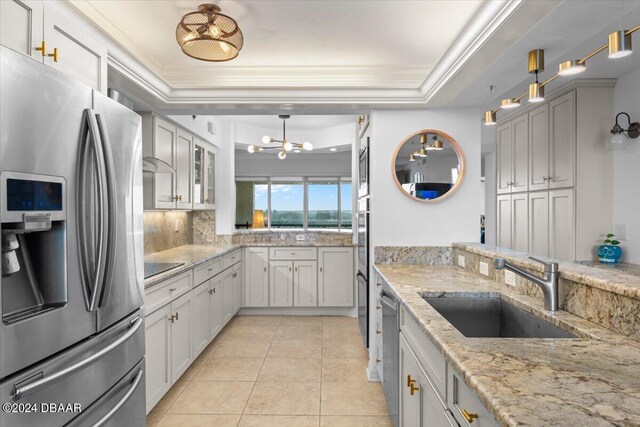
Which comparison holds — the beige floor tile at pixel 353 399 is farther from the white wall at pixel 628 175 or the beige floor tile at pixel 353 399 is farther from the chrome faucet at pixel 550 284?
the white wall at pixel 628 175

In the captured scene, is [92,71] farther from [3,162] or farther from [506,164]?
[506,164]

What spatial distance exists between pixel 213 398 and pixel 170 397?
32cm

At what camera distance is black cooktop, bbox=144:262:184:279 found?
2542 millimetres

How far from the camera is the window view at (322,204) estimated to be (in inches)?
274

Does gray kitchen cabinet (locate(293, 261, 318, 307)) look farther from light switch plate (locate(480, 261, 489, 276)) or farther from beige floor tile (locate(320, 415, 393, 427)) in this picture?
light switch plate (locate(480, 261, 489, 276))

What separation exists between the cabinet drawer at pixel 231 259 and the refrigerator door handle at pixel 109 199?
2661 millimetres

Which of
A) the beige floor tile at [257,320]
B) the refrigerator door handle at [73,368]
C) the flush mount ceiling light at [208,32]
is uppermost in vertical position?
the flush mount ceiling light at [208,32]

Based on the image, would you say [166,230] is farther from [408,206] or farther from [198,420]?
[408,206]

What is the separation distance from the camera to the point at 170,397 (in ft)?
9.05

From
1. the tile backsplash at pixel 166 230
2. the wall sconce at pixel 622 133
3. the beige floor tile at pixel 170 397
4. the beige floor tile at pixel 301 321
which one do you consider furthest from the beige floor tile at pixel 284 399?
the wall sconce at pixel 622 133

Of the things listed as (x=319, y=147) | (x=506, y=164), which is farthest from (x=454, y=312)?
(x=319, y=147)

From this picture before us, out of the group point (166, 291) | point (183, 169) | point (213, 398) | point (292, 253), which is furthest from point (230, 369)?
point (183, 169)

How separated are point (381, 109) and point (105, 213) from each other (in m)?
2.24

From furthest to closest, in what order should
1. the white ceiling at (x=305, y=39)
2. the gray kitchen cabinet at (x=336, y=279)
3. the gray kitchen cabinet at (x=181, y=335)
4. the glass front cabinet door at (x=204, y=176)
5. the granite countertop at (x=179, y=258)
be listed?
the gray kitchen cabinet at (x=336, y=279) < the glass front cabinet door at (x=204, y=176) < the gray kitchen cabinet at (x=181, y=335) < the granite countertop at (x=179, y=258) < the white ceiling at (x=305, y=39)
